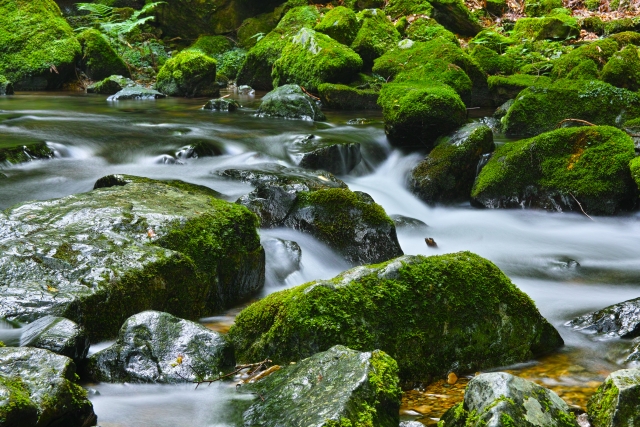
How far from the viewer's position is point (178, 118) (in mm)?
11656

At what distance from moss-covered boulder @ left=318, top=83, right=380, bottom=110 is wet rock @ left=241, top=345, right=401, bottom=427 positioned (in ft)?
36.3

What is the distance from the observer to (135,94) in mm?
15453

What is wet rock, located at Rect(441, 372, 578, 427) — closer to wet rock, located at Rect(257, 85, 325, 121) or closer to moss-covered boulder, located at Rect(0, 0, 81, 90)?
wet rock, located at Rect(257, 85, 325, 121)

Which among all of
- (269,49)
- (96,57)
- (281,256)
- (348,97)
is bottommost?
(281,256)

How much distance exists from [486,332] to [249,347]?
1.42 m

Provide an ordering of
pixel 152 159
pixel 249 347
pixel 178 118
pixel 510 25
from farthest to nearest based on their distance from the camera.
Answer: pixel 510 25
pixel 178 118
pixel 152 159
pixel 249 347

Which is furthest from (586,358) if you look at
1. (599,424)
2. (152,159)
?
(152,159)

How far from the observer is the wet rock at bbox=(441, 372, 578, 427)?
7.63 ft

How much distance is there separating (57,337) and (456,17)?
17.5 meters

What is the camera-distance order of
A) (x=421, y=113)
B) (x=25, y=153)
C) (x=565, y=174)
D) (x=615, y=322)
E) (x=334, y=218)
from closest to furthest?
(x=615, y=322)
(x=334, y=218)
(x=565, y=174)
(x=25, y=153)
(x=421, y=113)

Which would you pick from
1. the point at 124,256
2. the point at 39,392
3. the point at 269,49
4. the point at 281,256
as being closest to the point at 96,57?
the point at 269,49

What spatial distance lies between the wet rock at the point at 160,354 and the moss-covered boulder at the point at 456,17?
16810 mm

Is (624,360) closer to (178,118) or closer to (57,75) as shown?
(178,118)

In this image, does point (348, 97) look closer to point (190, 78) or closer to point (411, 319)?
point (190, 78)
